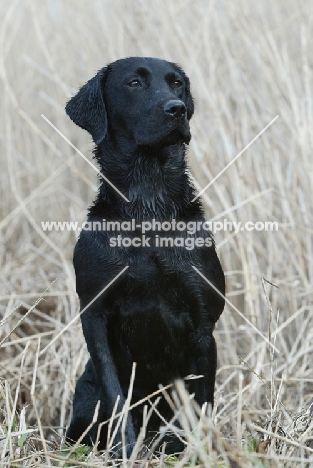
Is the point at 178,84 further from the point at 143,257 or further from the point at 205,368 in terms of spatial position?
the point at 205,368

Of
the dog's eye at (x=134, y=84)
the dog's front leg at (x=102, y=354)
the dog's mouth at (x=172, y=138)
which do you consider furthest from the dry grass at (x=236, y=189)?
the dog's eye at (x=134, y=84)

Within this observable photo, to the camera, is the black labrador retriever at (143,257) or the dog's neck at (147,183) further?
the dog's neck at (147,183)

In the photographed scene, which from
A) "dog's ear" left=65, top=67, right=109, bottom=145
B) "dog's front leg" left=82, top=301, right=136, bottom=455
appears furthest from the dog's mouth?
"dog's front leg" left=82, top=301, right=136, bottom=455

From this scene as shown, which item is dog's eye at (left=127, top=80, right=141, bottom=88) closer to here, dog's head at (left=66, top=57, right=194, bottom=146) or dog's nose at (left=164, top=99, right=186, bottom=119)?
dog's head at (left=66, top=57, right=194, bottom=146)

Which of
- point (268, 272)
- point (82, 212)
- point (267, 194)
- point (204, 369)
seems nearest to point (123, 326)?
point (204, 369)

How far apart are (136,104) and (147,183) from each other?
285 millimetres

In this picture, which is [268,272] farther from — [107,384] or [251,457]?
[251,457]

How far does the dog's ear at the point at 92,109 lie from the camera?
261cm

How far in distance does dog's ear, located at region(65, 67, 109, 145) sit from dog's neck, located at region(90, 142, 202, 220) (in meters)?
0.08

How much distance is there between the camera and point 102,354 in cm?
240

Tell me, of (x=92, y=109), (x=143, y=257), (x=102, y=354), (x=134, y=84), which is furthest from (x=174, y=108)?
(x=102, y=354)

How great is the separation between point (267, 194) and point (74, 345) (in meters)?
1.23

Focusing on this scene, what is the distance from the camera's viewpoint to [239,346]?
3594 mm

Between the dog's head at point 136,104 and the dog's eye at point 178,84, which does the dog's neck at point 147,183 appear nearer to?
the dog's head at point 136,104
